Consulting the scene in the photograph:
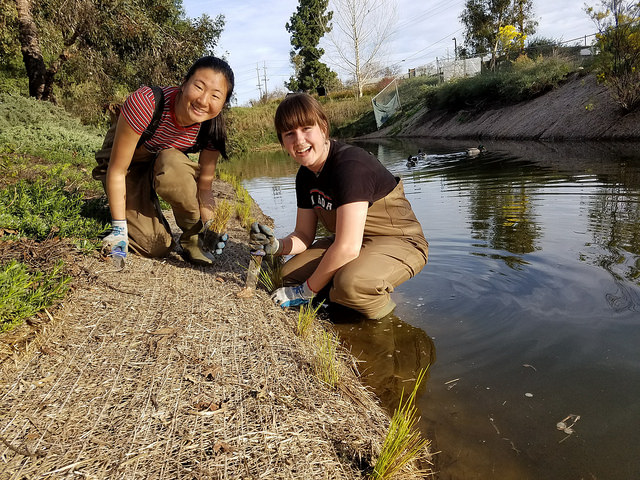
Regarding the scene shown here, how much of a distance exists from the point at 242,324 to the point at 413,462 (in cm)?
112

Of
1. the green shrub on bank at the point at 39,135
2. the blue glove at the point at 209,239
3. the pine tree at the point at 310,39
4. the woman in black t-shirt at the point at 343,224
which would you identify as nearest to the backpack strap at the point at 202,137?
the blue glove at the point at 209,239

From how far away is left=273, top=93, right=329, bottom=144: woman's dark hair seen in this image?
241 cm

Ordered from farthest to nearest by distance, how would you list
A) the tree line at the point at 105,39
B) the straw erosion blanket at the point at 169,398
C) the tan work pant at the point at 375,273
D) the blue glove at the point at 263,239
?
the tree line at the point at 105,39 < the blue glove at the point at 263,239 < the tan work pant at the point at 375,273 < the straw erosion blanket at the point at 169,398

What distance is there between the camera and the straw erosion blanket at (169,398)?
4.33 ft

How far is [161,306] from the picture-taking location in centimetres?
237

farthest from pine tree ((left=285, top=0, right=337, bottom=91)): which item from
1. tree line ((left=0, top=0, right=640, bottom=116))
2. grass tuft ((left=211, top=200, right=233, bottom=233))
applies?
grass tuft ((left=211, top=200, right=233, bottom=233))

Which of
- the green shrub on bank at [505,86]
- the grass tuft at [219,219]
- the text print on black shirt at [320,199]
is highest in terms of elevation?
the green shrub on bank at [505,86]

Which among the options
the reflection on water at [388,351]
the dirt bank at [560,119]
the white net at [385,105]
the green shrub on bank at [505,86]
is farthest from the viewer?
the white net at [385,105]

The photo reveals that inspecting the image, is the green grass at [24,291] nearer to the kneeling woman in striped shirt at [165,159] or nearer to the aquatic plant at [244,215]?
the kneeling woman in striped shirt at [165,159]

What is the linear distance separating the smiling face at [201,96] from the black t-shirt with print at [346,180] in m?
0.71

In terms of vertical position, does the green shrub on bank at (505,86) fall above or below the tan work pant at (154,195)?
above

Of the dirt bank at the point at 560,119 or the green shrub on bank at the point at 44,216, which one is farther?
the dirt bank at the point at 560,119

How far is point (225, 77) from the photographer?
8.80 feet

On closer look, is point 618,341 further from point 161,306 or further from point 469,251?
point 161,306
